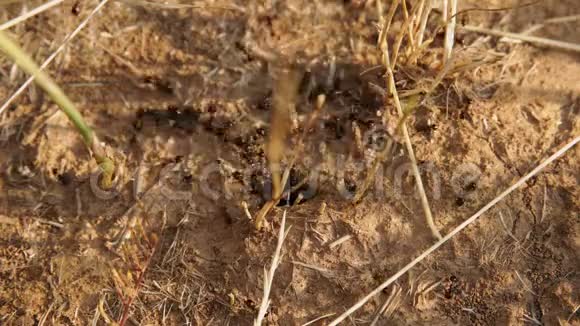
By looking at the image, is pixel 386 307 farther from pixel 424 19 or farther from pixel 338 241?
pixel 424 19

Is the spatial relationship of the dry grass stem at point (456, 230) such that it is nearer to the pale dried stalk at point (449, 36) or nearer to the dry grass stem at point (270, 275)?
the dry grass stem at point (270, 275)

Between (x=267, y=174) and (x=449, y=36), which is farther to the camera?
(x=267, y=174)

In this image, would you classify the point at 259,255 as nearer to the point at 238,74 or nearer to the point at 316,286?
the point at 316,286

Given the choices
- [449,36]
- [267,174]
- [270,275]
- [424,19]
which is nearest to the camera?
[270,275]

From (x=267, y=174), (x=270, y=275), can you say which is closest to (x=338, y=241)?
(x=270, y=275)

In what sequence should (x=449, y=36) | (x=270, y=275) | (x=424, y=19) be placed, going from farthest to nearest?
1. (x=449, y=36)
2. (x=424, y=19)
3. (x=270, y=275)

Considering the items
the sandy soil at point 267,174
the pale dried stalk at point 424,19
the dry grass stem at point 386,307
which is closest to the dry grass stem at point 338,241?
the sandy soil at point 267,174
